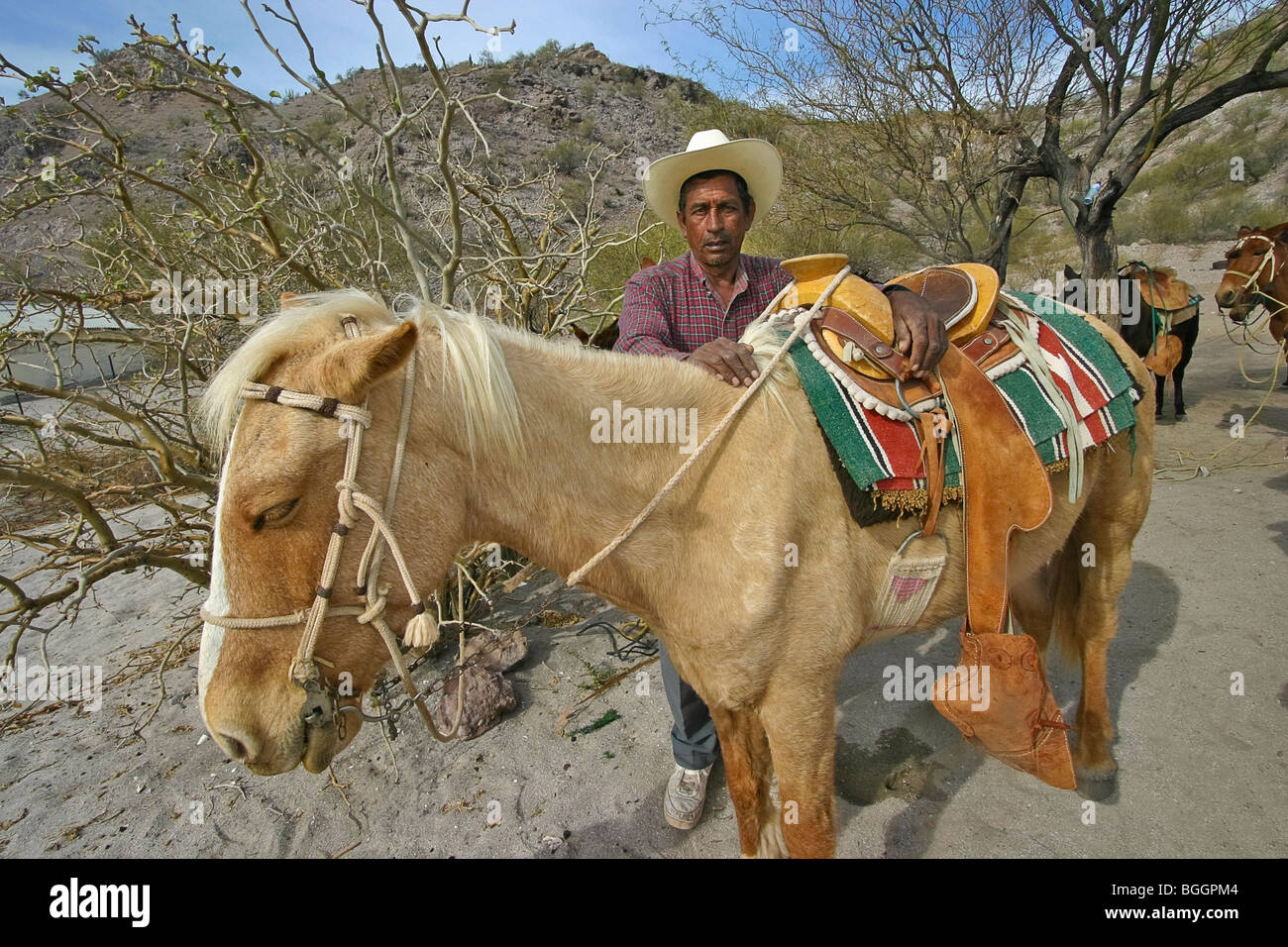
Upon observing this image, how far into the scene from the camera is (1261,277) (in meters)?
5.57

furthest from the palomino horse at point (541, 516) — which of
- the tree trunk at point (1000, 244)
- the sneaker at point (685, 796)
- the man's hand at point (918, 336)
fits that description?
the tree trunk at point (1000, 244)

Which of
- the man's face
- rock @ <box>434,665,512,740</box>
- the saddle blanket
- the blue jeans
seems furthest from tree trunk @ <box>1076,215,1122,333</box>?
rock @ <box>434,665,512,740</box>

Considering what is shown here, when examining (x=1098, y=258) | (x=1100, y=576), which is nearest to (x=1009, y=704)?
(x=1100, y=576)

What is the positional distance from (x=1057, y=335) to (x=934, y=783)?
196 centimetres

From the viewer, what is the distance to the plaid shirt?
2.18 m

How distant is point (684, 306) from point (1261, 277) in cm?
688

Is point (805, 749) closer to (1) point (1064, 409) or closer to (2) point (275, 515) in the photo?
(1) point (1064, 409)

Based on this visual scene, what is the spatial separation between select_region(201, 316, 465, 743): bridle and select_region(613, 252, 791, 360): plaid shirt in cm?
107

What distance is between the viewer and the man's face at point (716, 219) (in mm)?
2246

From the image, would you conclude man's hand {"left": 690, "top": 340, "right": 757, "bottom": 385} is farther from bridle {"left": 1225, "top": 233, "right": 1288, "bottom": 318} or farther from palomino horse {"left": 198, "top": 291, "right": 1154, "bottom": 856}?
bridle {"left": 1225, "top": 233, "right": 1288, "bottom": 318}

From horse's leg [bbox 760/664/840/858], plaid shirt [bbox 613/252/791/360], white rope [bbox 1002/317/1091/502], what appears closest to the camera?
horse's leg [bbox 760/664/840/858]

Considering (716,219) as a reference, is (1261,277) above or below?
above

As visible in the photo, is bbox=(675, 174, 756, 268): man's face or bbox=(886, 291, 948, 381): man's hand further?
bbox=(675, 174, 756, 268): man's face

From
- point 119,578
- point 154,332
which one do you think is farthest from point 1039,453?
point 119,578
